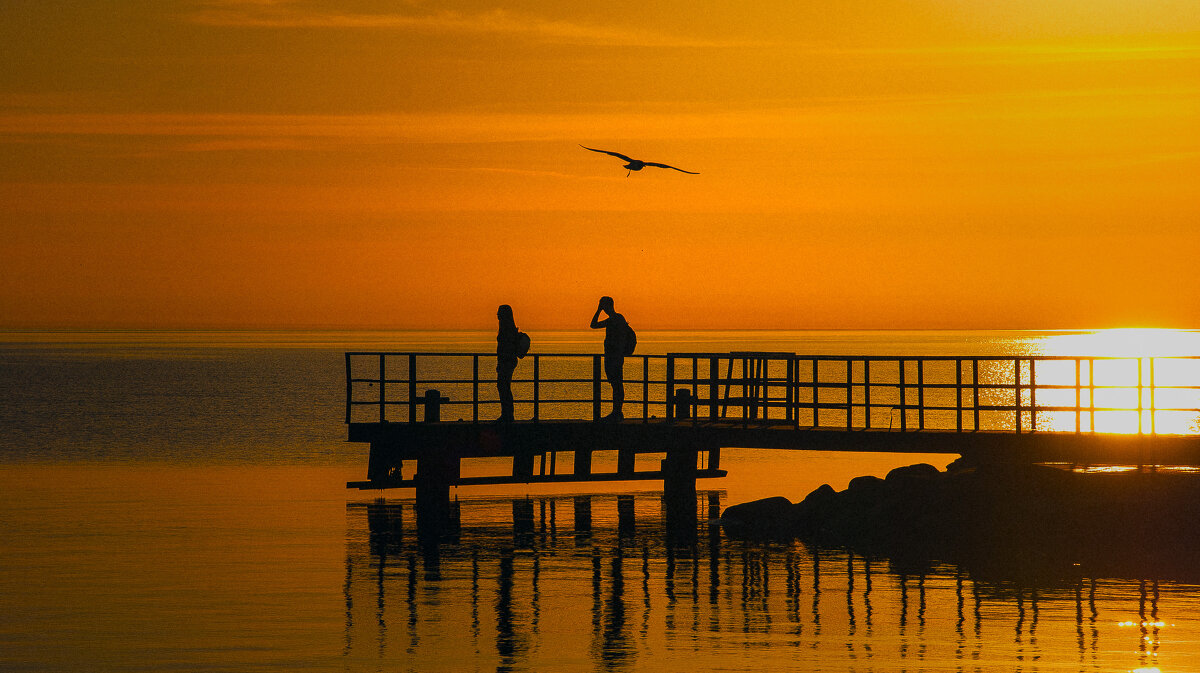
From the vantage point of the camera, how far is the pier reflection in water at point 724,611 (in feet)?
61.4

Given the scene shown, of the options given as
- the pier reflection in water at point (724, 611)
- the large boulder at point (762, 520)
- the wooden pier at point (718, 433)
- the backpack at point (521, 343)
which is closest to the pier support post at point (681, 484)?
the wooden pier at point (718, 433)

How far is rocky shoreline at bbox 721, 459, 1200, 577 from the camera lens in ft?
85.7

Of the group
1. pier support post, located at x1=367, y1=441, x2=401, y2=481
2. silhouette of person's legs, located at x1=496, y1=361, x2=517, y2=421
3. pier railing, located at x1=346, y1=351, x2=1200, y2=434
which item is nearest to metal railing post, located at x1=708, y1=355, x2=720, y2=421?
pier railing, located at x1=346, y1=351, x2=1200, y2=434

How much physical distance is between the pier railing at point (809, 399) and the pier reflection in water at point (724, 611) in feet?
9.22

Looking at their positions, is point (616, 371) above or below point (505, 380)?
→ above

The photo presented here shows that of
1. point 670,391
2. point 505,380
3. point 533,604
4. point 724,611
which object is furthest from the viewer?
point 670,391

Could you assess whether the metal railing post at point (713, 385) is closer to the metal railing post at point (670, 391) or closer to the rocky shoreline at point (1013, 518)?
the metal railing post at point (670, 391)

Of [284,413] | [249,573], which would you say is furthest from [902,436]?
[284,413]

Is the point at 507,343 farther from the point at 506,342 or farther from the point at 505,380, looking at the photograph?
the point at 505,380

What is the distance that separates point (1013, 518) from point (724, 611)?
8034 mm

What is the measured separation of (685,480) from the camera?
3519 cm

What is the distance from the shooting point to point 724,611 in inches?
861

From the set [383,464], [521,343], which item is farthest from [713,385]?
[383,464]

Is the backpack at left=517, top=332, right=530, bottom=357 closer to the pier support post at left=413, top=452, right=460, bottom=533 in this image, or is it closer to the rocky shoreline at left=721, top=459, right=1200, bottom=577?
the pier support post at left=413, top=452, right=460, bottom=533
